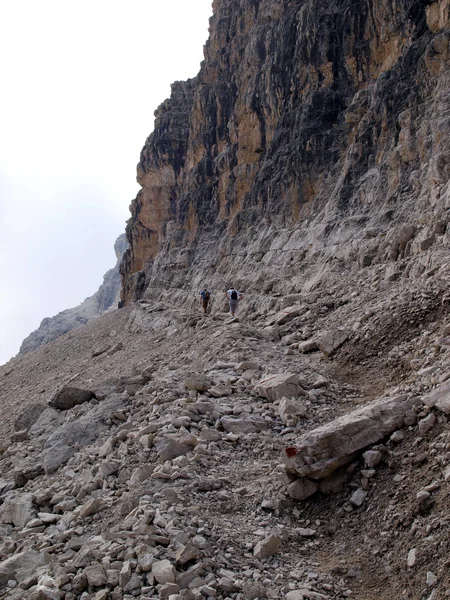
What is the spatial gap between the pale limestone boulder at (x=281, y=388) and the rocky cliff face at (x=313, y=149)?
531 centimetres

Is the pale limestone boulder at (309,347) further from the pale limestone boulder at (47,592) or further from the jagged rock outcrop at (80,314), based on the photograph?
the jagged rock outcrop at (80,314)

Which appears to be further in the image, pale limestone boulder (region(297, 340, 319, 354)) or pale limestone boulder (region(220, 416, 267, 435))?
pale limestone boulder (region(297, 340, 319, 354))

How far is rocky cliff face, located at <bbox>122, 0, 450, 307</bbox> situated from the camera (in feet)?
53.1

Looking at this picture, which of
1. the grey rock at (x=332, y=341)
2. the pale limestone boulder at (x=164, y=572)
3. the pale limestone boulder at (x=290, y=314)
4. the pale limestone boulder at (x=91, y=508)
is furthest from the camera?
the pale limestone boulder at (x=290, y=314)

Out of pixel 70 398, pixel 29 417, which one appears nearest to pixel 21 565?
pixel 70 398

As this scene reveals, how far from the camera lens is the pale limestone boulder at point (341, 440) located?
224 inches

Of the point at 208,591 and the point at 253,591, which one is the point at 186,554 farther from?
the point at 253,591

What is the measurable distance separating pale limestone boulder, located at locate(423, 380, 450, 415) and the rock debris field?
20 mm

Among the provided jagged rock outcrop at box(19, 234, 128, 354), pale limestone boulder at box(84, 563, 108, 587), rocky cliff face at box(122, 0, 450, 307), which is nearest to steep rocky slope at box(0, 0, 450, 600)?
pale limestone boulder at box(84, 563, 108, 587)

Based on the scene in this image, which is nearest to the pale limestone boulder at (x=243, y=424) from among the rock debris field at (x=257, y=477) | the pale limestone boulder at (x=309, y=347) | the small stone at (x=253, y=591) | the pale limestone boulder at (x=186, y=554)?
the rock debris field at (x=257, y=477)

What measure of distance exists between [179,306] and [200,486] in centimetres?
2568

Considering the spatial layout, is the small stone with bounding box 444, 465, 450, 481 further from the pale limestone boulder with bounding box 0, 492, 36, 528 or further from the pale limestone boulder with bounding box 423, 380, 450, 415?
the pale limestone boulder with bounding box 0, 492, 36, 528

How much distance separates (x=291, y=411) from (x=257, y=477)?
173 centimetres

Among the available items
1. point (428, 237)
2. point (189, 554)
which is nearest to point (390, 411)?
point (189, 554)
